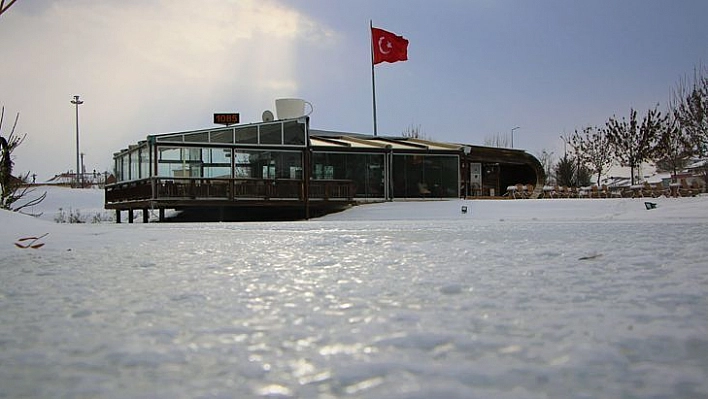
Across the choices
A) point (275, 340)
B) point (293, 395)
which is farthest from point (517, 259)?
point (293, 395)

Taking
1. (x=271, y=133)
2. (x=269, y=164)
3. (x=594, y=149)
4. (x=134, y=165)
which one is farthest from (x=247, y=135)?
(x=594, y=149)

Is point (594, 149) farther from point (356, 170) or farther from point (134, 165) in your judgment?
point (134, 165)

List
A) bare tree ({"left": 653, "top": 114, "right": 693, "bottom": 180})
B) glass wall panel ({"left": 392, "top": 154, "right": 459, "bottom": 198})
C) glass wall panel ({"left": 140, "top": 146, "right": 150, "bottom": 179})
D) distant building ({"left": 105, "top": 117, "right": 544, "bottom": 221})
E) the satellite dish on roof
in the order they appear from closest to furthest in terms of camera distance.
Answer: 1. distant building ({"left": 105, "top": 117, "right": 544, "bottom": 221})
2. glass wall panel ({"left": 140, "top": 146, "right": 150, "bottom": 179})
3. the satellite dish on roof
4. glass wall panel ({"left": 392, "top": 154, "right": 459, "bottom": 198})
5. bare tree ({"left": 653, "top": 114, "right": 693, "bottom": 180})

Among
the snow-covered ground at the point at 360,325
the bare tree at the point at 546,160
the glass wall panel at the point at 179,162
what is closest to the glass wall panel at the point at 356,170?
the glass wall panel at the point at 179,162

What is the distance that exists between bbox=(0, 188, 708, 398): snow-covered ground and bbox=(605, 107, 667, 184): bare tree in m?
32.7

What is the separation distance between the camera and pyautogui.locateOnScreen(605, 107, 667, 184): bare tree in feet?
106

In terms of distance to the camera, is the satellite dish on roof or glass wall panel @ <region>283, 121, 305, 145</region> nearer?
glass wall panel @ <region>283, 121, 305, 145</region>

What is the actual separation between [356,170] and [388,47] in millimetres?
9589

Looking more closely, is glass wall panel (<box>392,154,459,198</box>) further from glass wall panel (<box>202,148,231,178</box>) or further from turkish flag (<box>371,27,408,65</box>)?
turkish flag (<box>371,27,408,65</box>)

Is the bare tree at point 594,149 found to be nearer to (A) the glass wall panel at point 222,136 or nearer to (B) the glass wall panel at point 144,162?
(A) the glass wall panel at point 222,136

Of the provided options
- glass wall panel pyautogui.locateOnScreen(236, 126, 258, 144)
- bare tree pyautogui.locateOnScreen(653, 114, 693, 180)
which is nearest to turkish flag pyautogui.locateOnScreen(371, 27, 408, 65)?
glass wall panel pyautogui.locateOnScreen(236, 126, 258, 144)

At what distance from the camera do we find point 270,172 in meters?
19.7

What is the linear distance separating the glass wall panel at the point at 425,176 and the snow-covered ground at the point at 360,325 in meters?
→ 20.0

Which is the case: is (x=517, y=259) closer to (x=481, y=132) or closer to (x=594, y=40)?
(x=594, y=40)
